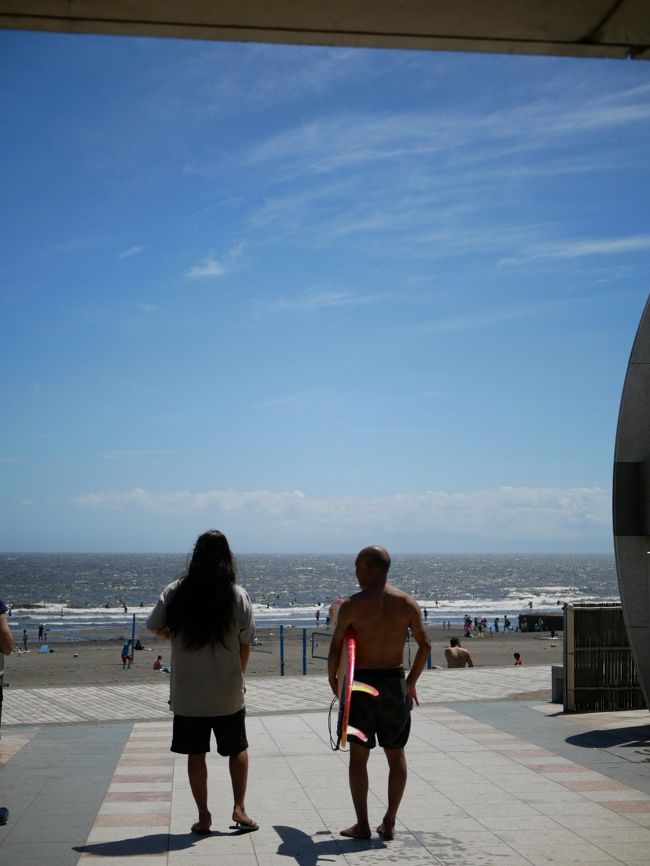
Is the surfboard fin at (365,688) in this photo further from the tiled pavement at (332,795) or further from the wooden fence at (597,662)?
the wooden fence at (597,662)

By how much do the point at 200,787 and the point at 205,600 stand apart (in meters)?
1.11

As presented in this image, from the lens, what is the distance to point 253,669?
33.0 metres

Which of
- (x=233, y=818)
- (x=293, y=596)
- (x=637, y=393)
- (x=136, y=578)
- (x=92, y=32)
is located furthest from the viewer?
(x=136, y=578)

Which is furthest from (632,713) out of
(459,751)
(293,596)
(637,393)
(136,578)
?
(136,578)

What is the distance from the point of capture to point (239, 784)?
5.93 metres

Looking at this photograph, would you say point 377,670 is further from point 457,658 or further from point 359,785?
point 457,658

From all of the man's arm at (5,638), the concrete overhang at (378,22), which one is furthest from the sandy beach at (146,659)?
the concrete overhang at (378,22)

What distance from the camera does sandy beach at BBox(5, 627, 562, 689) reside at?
1190 inches

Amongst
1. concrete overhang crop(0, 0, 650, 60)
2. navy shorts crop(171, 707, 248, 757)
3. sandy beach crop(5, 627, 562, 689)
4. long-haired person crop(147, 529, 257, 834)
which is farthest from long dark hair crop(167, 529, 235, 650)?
sandy beach crop(5, 627, 562, 689)

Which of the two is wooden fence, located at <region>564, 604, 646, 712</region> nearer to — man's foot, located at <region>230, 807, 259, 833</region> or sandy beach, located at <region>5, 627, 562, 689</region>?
man's foot, located at <region>230, 807, 259, 833</region>

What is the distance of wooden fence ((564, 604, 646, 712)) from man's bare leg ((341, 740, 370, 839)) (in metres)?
5.66

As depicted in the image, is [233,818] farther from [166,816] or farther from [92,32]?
[92,32]

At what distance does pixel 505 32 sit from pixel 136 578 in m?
135

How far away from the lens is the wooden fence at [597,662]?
11.0 meters
